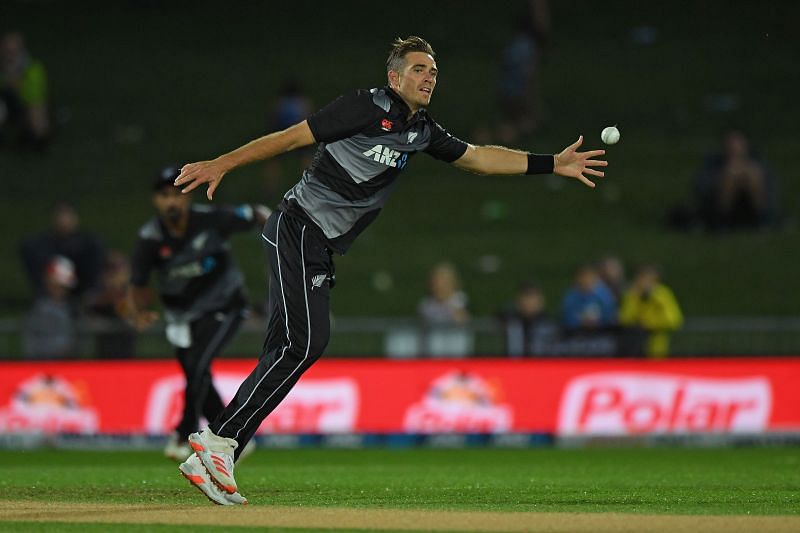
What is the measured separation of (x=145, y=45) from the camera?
33375 millimetres

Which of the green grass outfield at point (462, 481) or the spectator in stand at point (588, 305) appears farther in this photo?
the spectator in stand at point (588, 305)

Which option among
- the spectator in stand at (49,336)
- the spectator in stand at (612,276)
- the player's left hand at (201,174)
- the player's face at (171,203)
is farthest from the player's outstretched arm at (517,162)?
the spectator in stand at (612,276)

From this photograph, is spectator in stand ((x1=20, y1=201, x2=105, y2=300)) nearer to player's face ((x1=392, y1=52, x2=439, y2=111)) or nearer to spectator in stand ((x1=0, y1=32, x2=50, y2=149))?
spectator in stand ((x1=0, y1=32, x2=50, y2=149))

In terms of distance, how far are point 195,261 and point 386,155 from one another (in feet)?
→ 12.8

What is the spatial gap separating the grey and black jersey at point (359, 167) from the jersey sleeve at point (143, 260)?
358cm

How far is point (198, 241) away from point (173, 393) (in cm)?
486

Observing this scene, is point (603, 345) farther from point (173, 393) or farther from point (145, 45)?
point (145, 45)

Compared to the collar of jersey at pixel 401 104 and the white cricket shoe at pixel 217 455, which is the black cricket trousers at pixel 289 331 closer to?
the white cricket shoe at pixel 217 455

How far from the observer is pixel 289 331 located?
28.3ft

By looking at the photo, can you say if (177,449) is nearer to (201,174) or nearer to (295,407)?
(295,407)

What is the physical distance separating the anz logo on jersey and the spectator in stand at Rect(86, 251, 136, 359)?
747 cm

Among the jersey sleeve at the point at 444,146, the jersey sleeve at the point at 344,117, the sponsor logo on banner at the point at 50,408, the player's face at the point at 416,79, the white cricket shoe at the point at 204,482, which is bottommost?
the sponsor logo on banner at the point at 50,408

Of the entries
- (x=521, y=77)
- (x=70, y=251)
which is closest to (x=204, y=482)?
(x=70, y=251)

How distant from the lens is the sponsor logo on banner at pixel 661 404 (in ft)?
54.6
